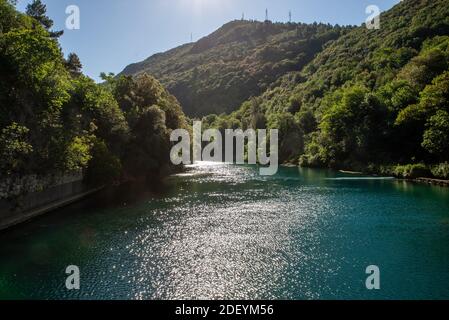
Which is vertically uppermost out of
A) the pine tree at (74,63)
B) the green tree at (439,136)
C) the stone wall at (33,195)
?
the pine tree at (74,63)

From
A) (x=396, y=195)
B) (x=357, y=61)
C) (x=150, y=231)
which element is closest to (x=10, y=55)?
(x=150, y=231)

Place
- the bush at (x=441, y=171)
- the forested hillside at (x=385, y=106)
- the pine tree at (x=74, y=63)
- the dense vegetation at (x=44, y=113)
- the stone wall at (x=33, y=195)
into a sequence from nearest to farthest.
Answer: the dense vegetation at (x=44, y=113), the stone wall at (x=33, y=195), the bush at (x=441, y=171), the forested hillside at (x=385, y=106), the pine tree at (x=74, y=63)

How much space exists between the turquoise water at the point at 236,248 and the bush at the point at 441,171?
34.9ft

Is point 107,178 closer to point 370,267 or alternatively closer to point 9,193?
point 9,193

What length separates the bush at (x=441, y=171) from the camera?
5988 cm

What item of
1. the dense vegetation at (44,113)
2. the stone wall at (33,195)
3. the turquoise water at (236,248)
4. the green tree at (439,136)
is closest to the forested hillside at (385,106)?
the green tree at (439,136)

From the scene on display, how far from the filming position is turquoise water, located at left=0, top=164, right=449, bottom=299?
70.7 feet

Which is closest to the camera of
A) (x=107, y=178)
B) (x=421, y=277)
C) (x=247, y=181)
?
(x=421, y=277)

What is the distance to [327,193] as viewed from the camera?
54.8 meters

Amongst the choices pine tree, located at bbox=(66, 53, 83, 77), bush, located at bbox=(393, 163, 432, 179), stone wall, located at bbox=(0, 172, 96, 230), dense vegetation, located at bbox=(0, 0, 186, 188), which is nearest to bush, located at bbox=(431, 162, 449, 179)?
bush, located at bbox=(393, 163, 432, 179)

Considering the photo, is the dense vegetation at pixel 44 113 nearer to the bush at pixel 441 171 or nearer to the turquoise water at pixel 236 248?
the turquoise water at pixel 236 248

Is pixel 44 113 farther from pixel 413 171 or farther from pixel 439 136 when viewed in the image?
pixel 413 171

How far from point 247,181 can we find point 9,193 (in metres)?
44.3

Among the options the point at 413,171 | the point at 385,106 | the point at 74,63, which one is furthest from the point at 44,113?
the point at 385,106
